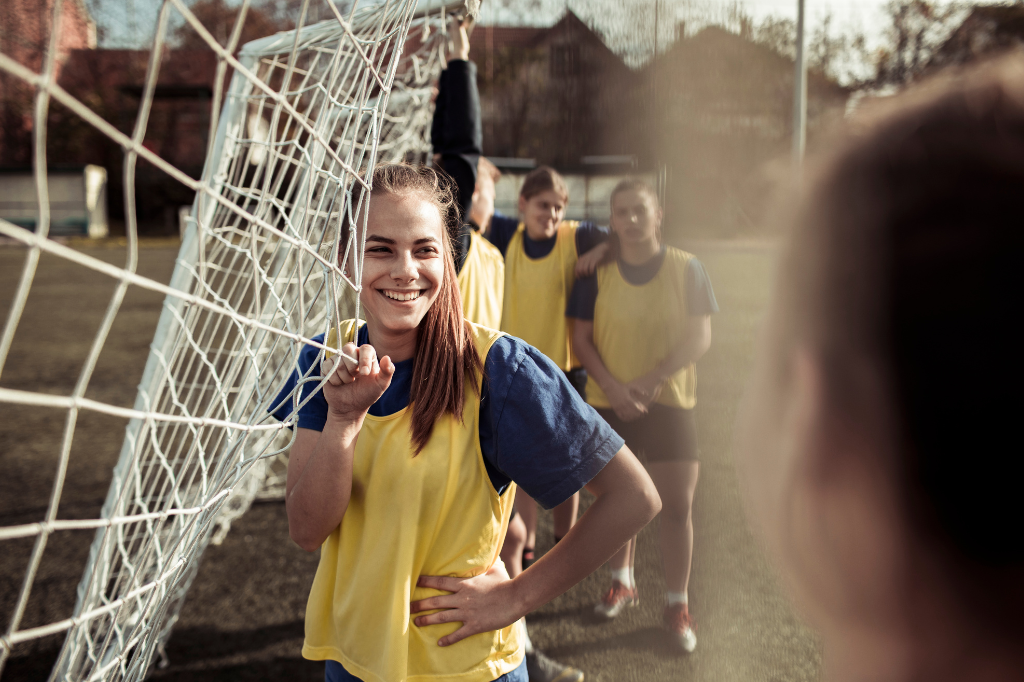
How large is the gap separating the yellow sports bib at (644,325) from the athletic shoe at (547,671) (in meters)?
0.91

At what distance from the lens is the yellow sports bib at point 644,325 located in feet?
7.89

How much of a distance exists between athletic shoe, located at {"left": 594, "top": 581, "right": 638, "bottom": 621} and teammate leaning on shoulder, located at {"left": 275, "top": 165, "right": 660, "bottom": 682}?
4.41 feet

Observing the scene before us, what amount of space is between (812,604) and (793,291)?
22 centimetres

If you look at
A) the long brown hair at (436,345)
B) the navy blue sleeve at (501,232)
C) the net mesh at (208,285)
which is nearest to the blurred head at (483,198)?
the navy blue sleeve at (501,232)

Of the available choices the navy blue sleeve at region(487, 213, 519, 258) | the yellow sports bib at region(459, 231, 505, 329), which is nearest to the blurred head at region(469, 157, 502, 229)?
the yellow sports bib at region(459, 231, 505, 329)

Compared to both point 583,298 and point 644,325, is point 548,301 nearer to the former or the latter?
point 583,298

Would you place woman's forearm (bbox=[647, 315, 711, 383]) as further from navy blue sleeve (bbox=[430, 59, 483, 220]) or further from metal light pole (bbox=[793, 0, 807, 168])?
navy blue sleeve (bbox=[430, 59, 483, 220])

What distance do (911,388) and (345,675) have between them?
1104mm

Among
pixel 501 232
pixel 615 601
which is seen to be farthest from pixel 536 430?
pixel 501 232

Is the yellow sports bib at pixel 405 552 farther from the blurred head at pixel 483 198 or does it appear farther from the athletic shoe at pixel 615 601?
Answer: the blurred head at pixel 483 198

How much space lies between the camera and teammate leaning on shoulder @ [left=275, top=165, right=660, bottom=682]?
1.11 m

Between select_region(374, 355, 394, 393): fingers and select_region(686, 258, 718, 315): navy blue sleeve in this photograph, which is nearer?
select_region(374, 355, 394, 393): fingers

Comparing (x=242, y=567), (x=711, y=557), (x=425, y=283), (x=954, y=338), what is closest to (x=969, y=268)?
(x=954, y=338)

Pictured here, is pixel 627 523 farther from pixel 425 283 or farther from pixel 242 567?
pixel 242 567
